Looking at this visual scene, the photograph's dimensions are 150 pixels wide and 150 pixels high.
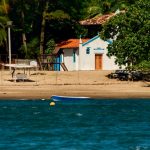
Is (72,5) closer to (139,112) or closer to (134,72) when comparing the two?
(134,72)

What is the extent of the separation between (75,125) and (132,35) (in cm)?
2004

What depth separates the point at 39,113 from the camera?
4022cm

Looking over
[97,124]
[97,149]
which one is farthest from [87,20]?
[97,149]

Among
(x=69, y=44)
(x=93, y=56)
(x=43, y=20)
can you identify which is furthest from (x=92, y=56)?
(x=43, y=20)

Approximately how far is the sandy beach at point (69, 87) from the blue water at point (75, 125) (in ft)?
5.79

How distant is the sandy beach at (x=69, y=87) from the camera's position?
47312mm

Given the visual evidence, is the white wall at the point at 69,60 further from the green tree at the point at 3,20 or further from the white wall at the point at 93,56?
the green tree at the point at 3,20

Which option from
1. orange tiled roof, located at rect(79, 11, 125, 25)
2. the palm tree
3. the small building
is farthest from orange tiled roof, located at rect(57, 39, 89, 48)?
the palm tree

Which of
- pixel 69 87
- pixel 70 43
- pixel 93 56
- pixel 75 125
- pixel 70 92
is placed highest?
pixel 70 43

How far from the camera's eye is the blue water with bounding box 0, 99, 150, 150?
27806 mm

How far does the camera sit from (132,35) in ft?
174

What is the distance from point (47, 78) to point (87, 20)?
67.3ft

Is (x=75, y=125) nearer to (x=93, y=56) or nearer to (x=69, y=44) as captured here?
(x=93, y=56)

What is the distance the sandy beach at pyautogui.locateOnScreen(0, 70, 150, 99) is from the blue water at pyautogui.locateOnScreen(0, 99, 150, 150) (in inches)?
69.5
